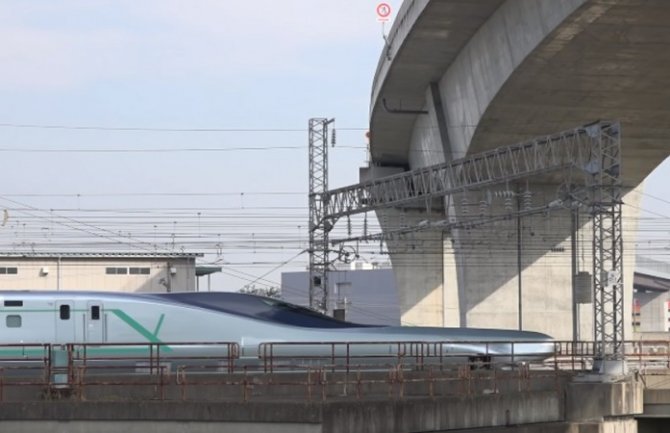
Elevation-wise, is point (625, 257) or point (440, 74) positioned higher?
point (440, 74)

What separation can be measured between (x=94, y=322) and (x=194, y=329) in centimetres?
220

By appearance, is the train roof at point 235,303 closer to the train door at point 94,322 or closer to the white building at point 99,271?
the train door at point 94,322

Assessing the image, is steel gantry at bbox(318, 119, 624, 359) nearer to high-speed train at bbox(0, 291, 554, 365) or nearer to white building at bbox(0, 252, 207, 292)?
high-speed train at bbox(0, 291, 554, 365)

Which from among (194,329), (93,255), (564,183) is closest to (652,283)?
(93,255)

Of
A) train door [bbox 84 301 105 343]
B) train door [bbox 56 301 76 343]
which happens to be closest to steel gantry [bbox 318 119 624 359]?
train door [bbox 84 301 105 343]

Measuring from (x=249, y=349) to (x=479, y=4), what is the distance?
473 inches

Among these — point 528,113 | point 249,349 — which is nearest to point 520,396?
point 249,349

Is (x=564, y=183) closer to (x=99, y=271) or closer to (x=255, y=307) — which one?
(x=255, y=307)

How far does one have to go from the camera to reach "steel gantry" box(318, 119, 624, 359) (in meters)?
33.6

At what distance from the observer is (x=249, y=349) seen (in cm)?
3053

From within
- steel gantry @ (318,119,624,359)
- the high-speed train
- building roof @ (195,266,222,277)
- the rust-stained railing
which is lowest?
the rust-stained railing

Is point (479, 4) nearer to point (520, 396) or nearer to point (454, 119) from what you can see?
point (454, 119)

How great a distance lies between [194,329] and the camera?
30.5 metres

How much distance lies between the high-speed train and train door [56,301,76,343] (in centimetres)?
2
